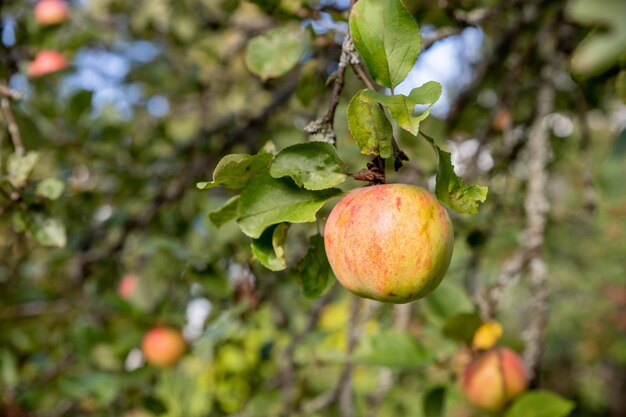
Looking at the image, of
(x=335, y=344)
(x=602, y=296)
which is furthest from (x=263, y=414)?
(x=602, y=296)

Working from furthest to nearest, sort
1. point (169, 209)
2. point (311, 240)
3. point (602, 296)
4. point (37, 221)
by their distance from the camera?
point (602, 296) → point (169, 209) → point (37, 221) → point (311, 240)

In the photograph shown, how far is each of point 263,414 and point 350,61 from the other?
1.14 meters

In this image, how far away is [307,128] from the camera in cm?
65

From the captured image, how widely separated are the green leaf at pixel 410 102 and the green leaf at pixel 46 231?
0.63m

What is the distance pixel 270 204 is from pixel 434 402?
752mm

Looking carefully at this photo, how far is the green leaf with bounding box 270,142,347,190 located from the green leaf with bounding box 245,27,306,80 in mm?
322

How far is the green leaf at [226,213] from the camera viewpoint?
2.27 ft

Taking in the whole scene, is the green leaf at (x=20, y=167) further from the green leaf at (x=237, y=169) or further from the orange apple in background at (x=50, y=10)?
the orange apple in background at (x=50, y=10)

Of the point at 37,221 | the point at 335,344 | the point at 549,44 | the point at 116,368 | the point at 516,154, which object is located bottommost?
the point at 335,344

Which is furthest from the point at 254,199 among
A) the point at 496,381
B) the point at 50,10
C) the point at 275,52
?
the point at 50,10

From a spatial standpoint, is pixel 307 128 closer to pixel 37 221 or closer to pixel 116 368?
pixel 37 221

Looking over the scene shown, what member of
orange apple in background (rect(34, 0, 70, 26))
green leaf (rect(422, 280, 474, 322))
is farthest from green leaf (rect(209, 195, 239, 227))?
orange apple in background (rect(34, 0, 70, 26))

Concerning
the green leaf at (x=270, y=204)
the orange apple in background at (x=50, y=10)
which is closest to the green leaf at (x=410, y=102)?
the green leaf at (x=270, y=204)

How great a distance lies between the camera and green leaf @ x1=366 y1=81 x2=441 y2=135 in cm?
53
